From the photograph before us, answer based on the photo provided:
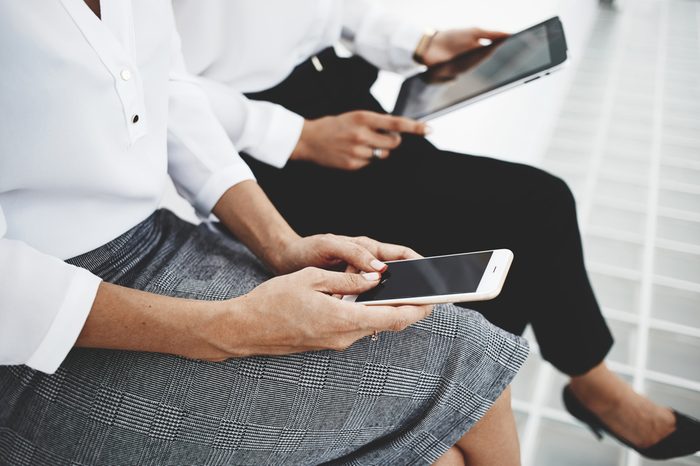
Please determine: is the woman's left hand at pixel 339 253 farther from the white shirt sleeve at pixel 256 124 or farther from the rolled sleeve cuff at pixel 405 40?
the rolled sleeve cuff at pixel 405 40

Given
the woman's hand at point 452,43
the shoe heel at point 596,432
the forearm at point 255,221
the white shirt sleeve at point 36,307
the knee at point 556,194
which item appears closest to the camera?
the white shirt sleeve at point 36,307

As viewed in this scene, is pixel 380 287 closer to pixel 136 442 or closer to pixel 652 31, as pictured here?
pixel 136 442

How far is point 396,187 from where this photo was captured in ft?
3.01

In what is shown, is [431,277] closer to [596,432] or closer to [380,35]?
[596,432]

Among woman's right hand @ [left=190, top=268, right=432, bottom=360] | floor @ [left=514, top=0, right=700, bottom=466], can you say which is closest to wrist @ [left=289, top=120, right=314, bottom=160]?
woman's right hand @ [left=190, top=268, right=432, bottom=360]

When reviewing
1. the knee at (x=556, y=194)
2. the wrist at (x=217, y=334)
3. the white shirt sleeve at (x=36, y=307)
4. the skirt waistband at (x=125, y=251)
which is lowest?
the knee at (x=556, y=194)

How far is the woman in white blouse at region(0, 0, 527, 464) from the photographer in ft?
1.81

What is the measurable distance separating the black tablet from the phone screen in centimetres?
42

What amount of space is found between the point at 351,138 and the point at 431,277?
0.37m

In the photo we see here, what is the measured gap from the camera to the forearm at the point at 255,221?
0.77 m

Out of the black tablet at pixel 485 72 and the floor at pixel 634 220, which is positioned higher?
the black tablet at pixel 485 72

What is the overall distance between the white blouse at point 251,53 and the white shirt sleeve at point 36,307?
1.42ft

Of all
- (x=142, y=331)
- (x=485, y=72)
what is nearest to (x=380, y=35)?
(x=485, y=72)

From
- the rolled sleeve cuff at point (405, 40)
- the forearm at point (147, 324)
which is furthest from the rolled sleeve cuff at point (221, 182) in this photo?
the rolled sleeve cuff at point (405, 40)
